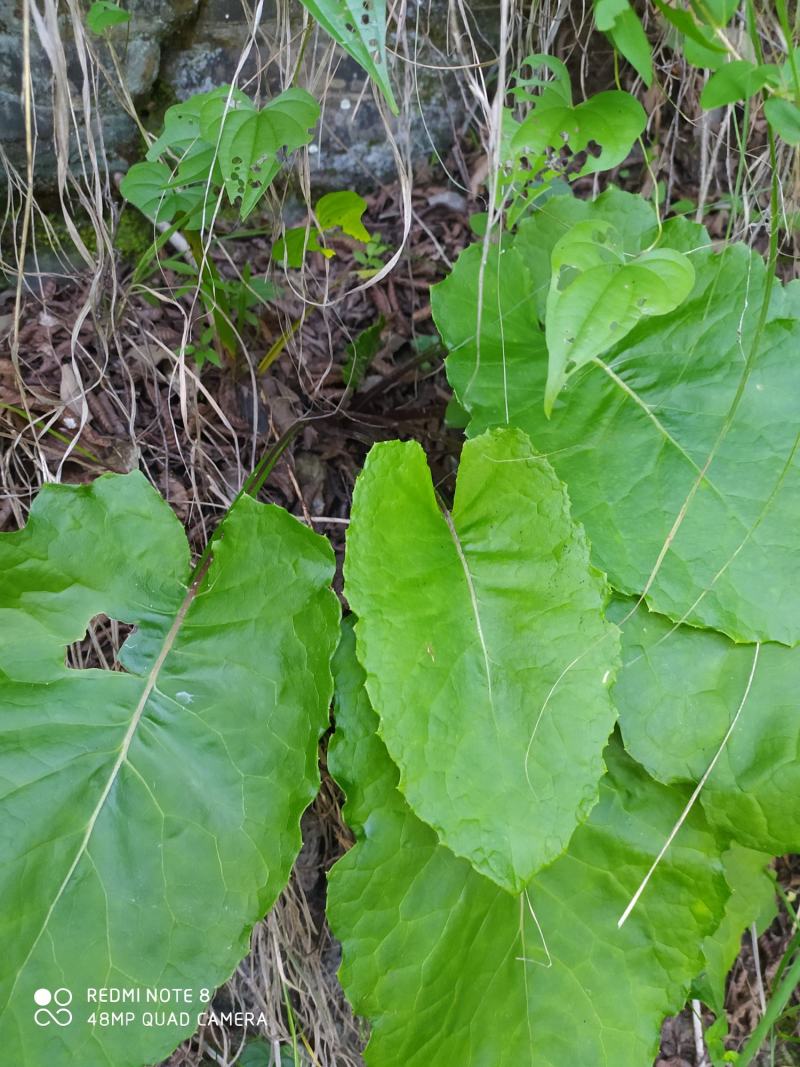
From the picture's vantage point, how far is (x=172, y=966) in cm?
95

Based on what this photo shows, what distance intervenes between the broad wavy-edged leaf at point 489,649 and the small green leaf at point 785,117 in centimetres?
47

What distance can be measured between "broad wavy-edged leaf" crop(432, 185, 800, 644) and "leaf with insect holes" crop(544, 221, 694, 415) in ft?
0.87

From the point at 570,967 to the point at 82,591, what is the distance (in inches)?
34.5

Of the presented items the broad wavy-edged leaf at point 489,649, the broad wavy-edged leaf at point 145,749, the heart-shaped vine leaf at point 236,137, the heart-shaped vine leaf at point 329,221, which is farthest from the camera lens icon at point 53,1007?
the heart-shaped vine leaf at point 329,221

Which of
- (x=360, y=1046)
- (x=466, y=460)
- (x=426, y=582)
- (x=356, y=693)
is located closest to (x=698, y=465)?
(x=466, y=460)

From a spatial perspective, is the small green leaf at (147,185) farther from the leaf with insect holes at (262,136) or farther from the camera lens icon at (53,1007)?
the camera lens icon at (53,1007)

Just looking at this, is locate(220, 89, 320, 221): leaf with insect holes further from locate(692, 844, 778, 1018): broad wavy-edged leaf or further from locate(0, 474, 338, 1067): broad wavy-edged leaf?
locate(692, 844, 778, 1018): broad wavy-edged leaf

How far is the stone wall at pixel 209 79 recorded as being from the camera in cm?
138

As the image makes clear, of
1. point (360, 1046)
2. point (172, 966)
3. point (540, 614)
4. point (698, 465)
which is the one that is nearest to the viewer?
point (172, 966)

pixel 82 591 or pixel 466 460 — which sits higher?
pixel 466 460

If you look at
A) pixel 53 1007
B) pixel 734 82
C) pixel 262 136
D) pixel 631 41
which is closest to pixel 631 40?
pixel 631 41

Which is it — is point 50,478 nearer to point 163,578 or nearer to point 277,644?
point 163,578

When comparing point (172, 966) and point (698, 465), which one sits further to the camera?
point (698, 465)

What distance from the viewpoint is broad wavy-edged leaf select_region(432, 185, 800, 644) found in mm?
1104
